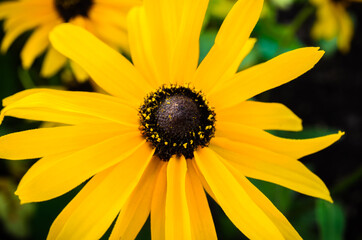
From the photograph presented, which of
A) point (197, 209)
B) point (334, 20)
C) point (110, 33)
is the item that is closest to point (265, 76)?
point (197, 209)

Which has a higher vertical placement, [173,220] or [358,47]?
[358,47]

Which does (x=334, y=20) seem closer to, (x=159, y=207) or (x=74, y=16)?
(x=74, y=16)

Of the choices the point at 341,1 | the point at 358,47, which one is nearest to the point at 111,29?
the point at 341,1

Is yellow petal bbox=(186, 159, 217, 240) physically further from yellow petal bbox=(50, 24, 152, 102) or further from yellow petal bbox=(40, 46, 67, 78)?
yellow petal bbox=(40, 46, 67, 78)

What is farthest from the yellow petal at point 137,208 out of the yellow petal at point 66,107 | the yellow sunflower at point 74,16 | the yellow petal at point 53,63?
the yellow petal at point 53,63

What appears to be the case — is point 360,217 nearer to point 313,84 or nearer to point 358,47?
point 313,84

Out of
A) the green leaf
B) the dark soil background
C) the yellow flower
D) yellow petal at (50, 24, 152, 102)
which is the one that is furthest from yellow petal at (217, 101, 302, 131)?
the dark soil background
